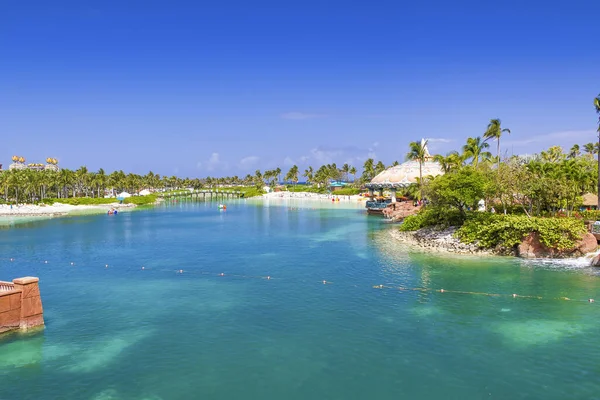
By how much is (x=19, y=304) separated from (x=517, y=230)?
38.1m

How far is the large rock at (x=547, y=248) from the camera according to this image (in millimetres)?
A: 36938

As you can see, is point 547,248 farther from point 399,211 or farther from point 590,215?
point 399,211

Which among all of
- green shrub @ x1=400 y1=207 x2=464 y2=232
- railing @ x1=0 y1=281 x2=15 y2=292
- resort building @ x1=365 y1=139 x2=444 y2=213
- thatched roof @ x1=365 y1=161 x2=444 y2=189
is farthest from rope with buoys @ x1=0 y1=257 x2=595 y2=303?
thatched roof @ x1=365 y1=161 x2=444 y2=189

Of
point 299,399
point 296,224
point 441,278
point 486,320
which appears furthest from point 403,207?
point 299,399

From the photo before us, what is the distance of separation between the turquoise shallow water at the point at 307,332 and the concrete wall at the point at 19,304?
937 mm

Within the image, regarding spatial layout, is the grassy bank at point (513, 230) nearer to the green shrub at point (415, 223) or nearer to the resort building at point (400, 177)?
the green shrub at point (415, 223)

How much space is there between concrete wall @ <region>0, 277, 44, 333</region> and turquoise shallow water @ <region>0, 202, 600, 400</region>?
0.94m

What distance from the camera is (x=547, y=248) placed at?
3794 cm

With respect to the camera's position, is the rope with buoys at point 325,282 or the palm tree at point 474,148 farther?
the palm tree at point 474,148

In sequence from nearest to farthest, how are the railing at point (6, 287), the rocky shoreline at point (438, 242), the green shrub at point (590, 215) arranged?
A: 1. the railing at point (6, 287)
2. the rocky shoreline at point (438, 242)
3. the green shrub at point (590, 215)

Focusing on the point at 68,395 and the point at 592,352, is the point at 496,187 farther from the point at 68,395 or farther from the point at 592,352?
the point at 68,395

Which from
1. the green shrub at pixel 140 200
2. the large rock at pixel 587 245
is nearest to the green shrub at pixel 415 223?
the large rock at pixel 587 245

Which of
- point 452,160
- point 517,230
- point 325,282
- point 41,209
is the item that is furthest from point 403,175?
point 41,209

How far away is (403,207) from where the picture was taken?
82.6 m
